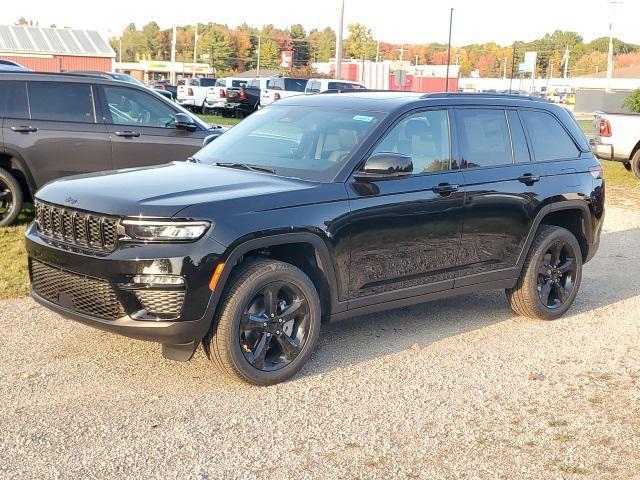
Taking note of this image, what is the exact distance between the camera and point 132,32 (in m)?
178

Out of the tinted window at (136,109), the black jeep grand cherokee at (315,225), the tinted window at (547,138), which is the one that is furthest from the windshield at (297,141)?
the tinted window at (136,109)

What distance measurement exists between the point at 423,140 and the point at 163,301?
2.42 m

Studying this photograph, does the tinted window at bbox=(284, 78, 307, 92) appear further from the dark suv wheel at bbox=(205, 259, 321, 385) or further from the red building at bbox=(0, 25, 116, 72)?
the red building at bbox=(0, 25, 116, 72)

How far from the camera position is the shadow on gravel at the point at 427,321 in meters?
6.10

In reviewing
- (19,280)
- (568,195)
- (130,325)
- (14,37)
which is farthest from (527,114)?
(14,37)

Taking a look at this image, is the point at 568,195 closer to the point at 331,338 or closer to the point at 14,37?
the point at 331,338

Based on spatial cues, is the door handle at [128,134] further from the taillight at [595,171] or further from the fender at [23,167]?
the taillight at [595,171]

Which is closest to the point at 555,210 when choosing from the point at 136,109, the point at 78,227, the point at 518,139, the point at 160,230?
the point at 518,139

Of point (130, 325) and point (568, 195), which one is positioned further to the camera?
point (568, 195)

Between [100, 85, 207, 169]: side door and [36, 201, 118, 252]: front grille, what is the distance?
4.65m

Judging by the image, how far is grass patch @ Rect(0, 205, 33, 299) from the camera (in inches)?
292

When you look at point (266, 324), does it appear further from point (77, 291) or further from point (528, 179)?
point (528, 179)

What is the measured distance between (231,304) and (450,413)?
56.9 inches

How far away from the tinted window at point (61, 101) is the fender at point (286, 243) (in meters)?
5.44
